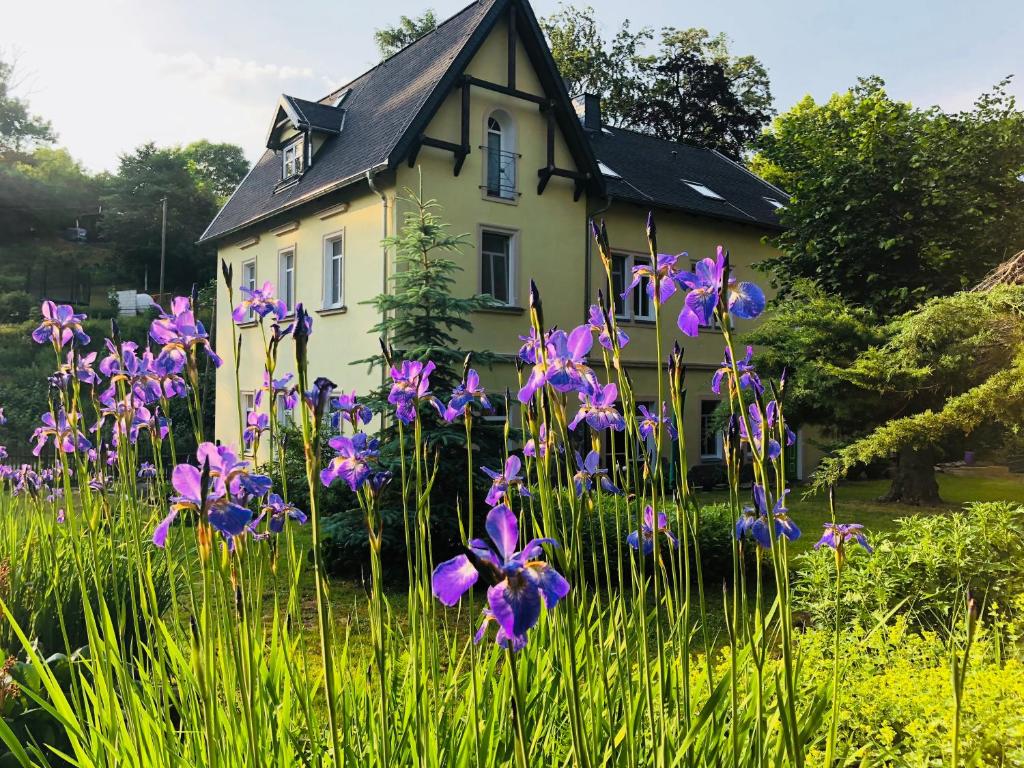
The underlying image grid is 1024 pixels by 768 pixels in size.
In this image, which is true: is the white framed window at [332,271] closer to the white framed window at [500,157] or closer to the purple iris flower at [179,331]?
the white framed window at [500,157]

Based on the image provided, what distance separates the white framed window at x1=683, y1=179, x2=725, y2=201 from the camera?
57.4 feet

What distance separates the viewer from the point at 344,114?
15.8 m

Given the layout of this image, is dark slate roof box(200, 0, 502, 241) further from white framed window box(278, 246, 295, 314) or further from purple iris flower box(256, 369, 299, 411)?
purple iris flower box(256, 369, 299, 411)

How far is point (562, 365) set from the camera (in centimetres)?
134

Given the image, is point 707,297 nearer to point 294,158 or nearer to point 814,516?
point 814,516

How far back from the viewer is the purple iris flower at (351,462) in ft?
5.36

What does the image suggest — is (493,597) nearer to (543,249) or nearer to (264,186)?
(543,249)

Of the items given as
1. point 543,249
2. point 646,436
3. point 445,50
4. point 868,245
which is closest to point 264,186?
point 445,50

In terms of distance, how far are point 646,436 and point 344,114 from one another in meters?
15.7

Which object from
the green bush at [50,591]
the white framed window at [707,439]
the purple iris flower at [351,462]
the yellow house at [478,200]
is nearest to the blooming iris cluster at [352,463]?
the purple iris flower at [351,462]

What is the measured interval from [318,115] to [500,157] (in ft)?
14.6

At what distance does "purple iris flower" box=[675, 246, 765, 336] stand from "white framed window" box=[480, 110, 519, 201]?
12.3m

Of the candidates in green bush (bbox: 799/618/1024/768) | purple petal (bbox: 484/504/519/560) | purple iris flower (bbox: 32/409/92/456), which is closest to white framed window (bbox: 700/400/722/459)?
green bush (bbox: 799/618/1024/768)

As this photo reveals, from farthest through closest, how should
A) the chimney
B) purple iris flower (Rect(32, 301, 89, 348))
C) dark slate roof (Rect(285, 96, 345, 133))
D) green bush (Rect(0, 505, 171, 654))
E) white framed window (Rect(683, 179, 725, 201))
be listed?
the chimney
white framed window (Rect(683, 179, 725, 201))
dark slate roof (Rect(285, 96, 345, 133))
green bush (Rect(0, 505, 171, 654))
purple iris flower (Rect(32, 301, 89, 348))
